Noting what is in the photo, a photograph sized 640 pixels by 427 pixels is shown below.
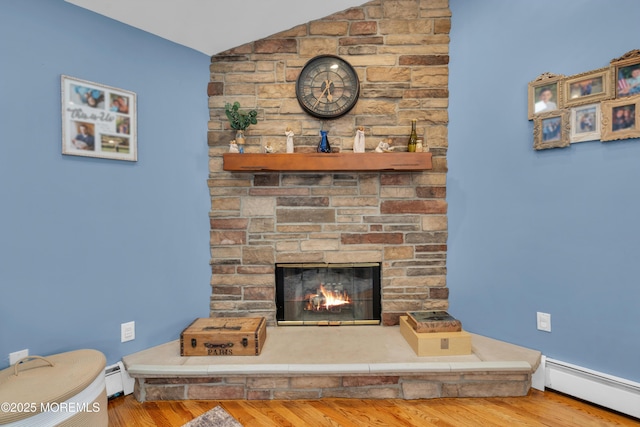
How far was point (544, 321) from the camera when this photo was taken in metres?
1.91

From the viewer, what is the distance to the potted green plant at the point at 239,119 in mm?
2151

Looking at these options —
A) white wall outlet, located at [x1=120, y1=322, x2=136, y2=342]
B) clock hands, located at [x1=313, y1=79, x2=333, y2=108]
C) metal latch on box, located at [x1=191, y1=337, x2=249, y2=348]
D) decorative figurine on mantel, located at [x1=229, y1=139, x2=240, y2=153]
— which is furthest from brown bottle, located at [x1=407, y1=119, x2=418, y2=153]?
white wall outlet, located at [x1=120, y1=322, x2=136, y2=342]

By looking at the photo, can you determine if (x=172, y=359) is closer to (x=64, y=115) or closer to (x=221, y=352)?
(x=221, y=352)

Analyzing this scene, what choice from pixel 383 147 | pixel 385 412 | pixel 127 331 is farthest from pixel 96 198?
pixel 385 412

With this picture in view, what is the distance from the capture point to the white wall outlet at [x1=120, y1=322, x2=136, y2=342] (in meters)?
1.90

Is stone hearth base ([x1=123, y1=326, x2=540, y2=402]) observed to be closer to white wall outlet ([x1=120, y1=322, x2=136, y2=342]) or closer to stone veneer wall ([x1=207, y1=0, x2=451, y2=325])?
white wall outlet ([x1=120, y1=322, x2=136, y2=342])

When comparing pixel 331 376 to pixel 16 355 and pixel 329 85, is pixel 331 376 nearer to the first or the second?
pixel 16 355

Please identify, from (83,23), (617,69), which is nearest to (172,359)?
(83,23)

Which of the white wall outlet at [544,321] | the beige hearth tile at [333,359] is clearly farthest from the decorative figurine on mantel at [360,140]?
the white wall outlet at [544,321]

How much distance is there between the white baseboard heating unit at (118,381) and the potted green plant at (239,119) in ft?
5.47

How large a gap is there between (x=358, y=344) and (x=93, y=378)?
1.47 meters

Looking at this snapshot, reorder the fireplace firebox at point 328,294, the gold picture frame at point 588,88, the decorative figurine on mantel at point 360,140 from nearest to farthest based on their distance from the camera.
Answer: the gold picture frame at point 588,88, the decorative figurine on mantel at point 360,140, the fireplace firebox at point 328,294

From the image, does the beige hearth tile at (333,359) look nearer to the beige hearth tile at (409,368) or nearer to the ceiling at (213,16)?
the beige hearth tile at (409,368)

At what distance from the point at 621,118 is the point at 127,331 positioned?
3229 mm
